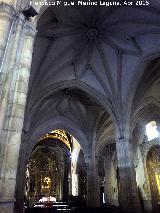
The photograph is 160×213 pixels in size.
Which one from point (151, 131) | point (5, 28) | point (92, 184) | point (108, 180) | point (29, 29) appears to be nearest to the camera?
point (5, 28)

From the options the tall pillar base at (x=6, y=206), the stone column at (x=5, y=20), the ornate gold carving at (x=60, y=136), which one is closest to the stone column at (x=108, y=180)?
the ornate gold carving at (x=60, y=136)

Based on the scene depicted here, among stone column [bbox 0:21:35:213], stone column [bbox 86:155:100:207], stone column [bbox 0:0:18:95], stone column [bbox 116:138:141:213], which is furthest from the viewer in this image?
stone column [bbox 86:155:100:207]

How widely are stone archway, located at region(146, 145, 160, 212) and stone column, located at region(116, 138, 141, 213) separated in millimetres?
7469

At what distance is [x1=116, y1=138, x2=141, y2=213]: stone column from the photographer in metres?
10.8

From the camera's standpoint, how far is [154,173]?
60.1 ft

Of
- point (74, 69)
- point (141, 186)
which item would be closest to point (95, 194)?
point (141, 186)

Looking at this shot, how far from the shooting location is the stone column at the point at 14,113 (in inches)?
138

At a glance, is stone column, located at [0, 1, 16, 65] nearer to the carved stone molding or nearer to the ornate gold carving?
the carved stone molding

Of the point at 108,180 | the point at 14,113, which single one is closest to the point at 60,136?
the point at 108,180

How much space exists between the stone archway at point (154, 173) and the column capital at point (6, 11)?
55.8 feet

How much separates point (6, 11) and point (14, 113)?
2200 millimetres

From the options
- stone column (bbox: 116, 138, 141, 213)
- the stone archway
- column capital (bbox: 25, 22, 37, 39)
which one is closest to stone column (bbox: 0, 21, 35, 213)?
column capital (bbox: 25, 22, 37, 39)

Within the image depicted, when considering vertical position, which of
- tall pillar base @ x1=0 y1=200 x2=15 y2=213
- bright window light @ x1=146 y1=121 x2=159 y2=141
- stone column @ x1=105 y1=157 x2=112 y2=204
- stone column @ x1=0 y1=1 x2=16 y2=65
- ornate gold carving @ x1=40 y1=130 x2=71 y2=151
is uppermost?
ornate gold carving @ x1=40 y1=130 x2=71 y2=151

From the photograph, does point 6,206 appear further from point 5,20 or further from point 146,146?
point 146,146
